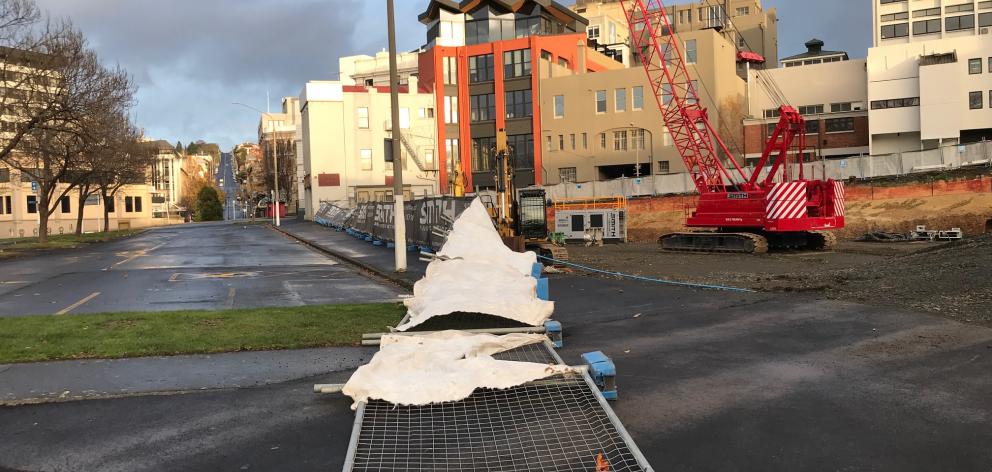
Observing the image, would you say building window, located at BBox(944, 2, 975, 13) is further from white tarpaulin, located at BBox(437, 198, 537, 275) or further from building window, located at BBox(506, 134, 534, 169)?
white tarpaulin, located at BBox(437, 198, 537, 275)

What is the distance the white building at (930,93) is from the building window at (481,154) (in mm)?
32874

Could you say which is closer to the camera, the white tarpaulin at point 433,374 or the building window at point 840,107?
the white tarpaulin at point 433,374

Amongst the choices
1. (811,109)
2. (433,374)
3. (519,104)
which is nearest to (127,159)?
(519,104)

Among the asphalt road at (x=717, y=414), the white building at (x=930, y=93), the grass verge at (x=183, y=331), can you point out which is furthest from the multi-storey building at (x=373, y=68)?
the asphalt road at (x=717, y=414)

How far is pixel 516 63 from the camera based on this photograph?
66438mm

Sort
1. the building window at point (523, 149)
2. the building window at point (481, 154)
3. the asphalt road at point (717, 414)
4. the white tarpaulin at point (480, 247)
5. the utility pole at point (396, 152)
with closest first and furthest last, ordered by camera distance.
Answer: the asphalt road at point (717, 414)
the white tarpaulin at point (480, 247)
the utility pole at point (396, 152)
the building window at point (523, 149)
the building window at point (481, 154)

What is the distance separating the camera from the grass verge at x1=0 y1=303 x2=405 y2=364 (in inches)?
364

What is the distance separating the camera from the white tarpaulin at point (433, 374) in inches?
253

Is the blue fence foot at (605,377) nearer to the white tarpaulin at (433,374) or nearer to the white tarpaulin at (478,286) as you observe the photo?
the white tarpaulin at (433,374)

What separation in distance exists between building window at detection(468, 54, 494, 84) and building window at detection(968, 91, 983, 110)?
1540 inches

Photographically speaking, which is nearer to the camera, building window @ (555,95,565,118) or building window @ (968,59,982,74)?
building window @ (968,59,982,74)

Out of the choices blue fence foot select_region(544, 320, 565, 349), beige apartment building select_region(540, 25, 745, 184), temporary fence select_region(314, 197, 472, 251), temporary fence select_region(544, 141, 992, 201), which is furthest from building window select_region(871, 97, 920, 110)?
blue fence foot select_region(544, 320, 565, 349)

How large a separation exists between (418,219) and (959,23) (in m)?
70.5

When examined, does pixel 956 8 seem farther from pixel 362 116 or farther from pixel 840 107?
pixel 362 116
